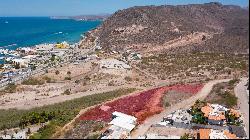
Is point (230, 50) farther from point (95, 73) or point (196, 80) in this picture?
point (95, 73)

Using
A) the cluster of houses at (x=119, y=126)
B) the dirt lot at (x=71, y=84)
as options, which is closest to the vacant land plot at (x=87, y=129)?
the cluster of houses at (x=119, y=126)

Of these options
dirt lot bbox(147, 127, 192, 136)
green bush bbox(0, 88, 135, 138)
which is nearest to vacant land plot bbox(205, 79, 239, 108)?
dirt lot bbox(147, 127, 192, 136)

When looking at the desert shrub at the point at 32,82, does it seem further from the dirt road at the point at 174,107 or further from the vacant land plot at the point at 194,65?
the dirt road at the point at 174,107

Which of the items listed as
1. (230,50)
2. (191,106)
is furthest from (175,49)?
(191,106)

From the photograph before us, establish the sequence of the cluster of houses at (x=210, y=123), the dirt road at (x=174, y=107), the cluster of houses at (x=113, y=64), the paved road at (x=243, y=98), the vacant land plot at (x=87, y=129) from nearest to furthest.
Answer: the vacant land plot at (x=87, y=129), the cluster of houses at (x=210, y=123), the dirt road at (x=174, y=107), the paved road at (x=243, y=98), the cluster of houses at (x=113, y=64)

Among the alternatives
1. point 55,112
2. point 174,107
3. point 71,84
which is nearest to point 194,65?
point 71,84
